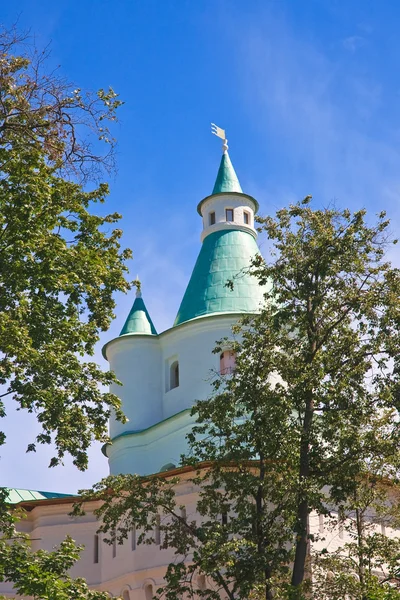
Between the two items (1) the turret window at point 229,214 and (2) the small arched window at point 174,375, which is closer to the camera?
(2) the small arched window at point 174,375

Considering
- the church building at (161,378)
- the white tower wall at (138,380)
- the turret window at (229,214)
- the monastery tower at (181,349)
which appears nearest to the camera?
the church building at (161,378)

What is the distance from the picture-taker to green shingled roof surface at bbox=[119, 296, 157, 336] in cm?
2886

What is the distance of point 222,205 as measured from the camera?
30.2 metres

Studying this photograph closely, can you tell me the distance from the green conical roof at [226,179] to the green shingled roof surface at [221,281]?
1.76m

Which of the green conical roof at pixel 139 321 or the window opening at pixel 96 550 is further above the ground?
the green conical roof at pixel 139 321

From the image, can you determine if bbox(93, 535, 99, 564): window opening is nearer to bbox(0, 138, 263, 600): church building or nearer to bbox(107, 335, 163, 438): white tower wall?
bbox(0, 138, 263, 600): church building

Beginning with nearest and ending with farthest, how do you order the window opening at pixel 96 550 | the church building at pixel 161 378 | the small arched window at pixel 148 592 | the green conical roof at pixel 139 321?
the small arched window at pixel 148 592, the church building at pixel 161 378, the window opening at pixel 96 550, the green conical roof at pixel 139 321

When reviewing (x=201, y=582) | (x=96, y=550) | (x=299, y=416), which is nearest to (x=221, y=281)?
(x=96, y=550)

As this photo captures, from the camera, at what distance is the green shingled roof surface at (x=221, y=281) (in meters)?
27.1

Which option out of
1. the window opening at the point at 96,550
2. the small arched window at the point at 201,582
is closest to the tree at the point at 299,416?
the small arched window at the point at 201,582

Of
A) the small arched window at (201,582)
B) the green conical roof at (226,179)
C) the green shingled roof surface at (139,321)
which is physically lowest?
the small arched window at (201,582)

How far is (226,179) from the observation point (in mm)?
30859

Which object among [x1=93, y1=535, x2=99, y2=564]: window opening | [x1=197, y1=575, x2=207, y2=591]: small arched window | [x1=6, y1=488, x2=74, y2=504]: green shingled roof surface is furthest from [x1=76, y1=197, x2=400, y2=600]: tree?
[x1=6, y1=488, x2=74, y2=504]: green shingled roof surface

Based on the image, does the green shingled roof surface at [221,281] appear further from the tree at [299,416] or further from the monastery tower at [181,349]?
the tree at [299,416]
